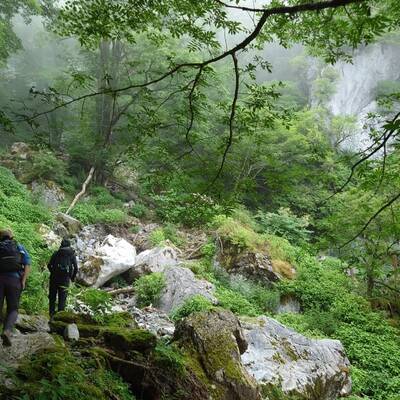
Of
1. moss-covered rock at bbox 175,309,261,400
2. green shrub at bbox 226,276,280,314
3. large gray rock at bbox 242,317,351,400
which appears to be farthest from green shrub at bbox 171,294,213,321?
moss-covered rock at bbox 175,309,261,400

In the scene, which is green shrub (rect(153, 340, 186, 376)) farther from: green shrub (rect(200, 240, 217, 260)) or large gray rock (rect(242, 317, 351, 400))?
green shrub (rect(200, 240, 217, 260))

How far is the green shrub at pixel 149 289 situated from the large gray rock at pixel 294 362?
116 inches

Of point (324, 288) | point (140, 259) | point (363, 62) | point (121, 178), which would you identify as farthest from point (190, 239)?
point (363, 62)

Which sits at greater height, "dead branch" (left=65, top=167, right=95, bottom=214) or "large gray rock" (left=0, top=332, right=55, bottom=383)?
"dead branch" (left=65, top=167, right=95, bottom=214)

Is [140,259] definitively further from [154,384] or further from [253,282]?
[154,384]

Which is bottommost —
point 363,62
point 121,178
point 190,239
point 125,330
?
point 125,330

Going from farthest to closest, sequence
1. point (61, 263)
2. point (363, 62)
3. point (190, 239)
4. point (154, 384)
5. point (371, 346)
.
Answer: point (363, 62), point (190, 239), point (371, 346), point (61, 263), point (154, 384)

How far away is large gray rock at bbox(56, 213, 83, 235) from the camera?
39.3 ft

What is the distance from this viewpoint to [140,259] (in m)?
11.0

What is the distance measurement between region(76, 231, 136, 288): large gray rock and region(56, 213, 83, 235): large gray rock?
554 mm

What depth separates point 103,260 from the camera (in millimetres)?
10008

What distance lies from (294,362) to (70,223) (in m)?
8.57

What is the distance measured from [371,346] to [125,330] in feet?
23.4

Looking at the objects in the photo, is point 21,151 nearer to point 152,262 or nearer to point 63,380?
point 152,262
